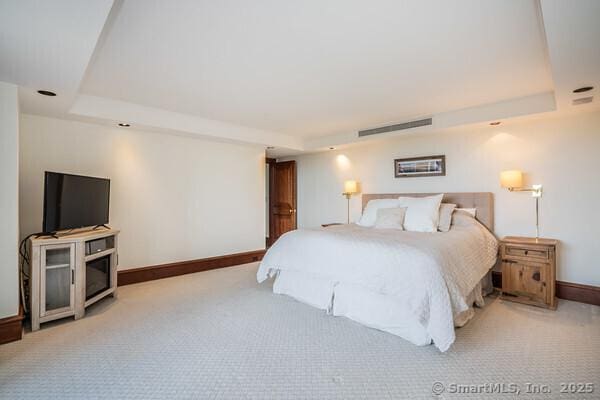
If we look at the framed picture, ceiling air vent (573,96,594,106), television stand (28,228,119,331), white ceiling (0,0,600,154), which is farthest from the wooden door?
ceiling air vent (573,96,594,106)

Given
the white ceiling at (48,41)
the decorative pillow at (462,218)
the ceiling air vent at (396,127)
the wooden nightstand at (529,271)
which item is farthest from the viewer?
the ceiling air vent at (396,127)

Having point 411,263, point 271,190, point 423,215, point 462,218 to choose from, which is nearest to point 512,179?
point 462,218

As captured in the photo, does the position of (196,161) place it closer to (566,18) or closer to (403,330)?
(403,330)

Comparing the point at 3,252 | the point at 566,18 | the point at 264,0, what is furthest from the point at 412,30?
the point at 3,252

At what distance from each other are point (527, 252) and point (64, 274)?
4.87m

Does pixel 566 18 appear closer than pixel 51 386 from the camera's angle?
Yes

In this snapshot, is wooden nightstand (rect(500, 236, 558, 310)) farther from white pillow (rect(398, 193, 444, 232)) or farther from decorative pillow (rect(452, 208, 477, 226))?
white pillow (rect(398, 193, 444, 232))

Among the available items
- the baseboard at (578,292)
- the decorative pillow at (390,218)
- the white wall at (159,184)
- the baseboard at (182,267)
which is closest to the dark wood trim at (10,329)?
the white wall at (159,184)

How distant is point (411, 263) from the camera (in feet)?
7.93

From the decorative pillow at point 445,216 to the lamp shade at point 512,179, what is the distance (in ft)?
2.10

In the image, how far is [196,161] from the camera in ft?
15.5

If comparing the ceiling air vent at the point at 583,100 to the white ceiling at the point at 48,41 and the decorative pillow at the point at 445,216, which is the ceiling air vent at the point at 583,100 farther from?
the white ceiling at the point at 48,41

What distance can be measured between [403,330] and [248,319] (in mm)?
1451

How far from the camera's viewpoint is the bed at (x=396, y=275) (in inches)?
89.5
